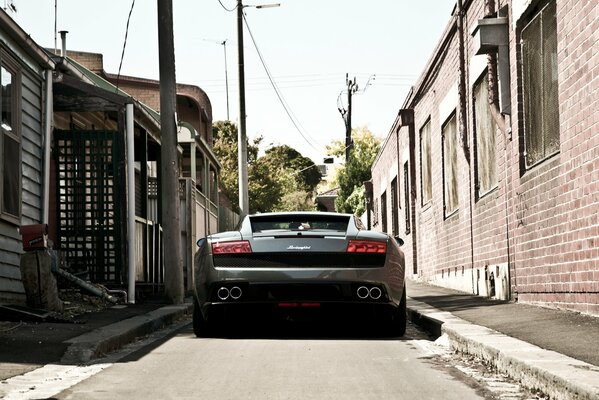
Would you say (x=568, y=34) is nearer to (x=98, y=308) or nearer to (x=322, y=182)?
(x=98, y=308)

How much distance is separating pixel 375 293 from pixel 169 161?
20.9ft

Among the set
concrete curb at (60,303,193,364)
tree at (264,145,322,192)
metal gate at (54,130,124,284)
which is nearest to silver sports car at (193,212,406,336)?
concrete curb at (60,303,193,364)

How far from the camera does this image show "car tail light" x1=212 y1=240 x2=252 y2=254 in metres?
9.80

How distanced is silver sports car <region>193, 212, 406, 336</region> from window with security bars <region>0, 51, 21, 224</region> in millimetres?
3558

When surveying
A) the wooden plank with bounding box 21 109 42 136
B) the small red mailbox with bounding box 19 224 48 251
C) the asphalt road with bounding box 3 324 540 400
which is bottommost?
the asphalt road with bounding box 3 324 540 400

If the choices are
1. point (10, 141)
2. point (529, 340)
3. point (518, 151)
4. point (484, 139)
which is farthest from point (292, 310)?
point (484, 139)

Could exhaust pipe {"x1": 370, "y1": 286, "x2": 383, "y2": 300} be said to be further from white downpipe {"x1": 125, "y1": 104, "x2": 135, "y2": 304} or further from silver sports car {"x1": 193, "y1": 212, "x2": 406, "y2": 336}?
white downpipe {"x1": 125, "y1": 104, "x2": 135, "y2": 304}

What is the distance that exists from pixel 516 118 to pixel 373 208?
30031mm

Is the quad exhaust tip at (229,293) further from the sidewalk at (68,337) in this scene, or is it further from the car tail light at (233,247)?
the sidewalk at (68,337)

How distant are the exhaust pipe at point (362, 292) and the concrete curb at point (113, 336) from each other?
2126 millimetres

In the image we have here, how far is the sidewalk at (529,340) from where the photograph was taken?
19.4ft

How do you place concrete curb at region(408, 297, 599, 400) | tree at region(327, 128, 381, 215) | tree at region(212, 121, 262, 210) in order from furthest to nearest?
tree at region(212, 121, 262, 210)
tree at region(327, 128, 381, 215)
concrete curb at region(408, 297, 599, 400)

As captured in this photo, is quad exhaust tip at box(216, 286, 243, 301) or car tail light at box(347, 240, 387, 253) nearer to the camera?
quad exhaust tip at box(216, 286, 243, 301)

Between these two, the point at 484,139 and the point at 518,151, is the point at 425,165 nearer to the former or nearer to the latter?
the point at 484,139
